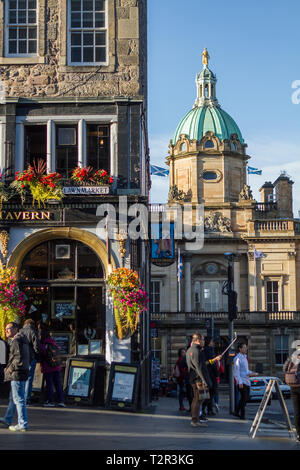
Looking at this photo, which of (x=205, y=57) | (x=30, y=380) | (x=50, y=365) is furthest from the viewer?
(x=205, y=57)

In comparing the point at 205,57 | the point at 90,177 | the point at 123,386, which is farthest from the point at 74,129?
the point at 205,57

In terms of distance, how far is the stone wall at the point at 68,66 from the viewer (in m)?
19.3

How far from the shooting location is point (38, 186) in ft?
60.2

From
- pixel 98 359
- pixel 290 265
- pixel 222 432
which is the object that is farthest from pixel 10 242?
pixel 290 265

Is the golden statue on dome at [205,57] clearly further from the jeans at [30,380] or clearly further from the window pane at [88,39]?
the jeans at [30,380]

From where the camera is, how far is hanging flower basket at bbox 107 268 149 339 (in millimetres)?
17641

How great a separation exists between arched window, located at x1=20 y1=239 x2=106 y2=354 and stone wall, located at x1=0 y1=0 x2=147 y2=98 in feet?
13.3

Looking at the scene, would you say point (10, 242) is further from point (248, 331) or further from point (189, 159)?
point (189, 159)

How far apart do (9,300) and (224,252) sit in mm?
41410

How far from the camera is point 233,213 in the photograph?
6050 cm

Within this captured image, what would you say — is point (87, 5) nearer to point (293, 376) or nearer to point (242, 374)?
point (242, 374)

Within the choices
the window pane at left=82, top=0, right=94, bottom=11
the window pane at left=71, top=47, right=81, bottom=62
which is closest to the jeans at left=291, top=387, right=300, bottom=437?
the window pane at left=71, top=47, right=81, bottom=62

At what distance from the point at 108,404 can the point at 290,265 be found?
139ft

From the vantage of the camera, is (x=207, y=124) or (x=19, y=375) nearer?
(x=19, y=375)
